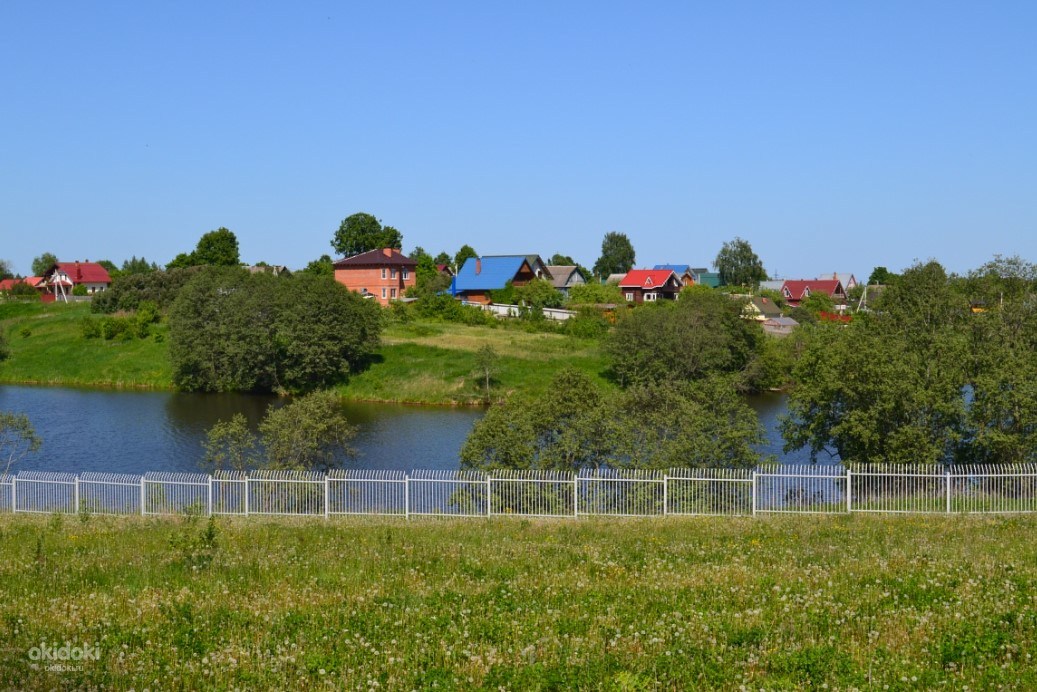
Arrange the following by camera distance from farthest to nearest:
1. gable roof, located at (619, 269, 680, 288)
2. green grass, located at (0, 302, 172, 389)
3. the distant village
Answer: gable roof, located at (619, 269, 680, 288)
the distant village
green grass, located at (0, 302, 172, 389)

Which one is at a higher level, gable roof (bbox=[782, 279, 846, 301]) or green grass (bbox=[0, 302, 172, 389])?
gable roof (bbox=[782, 279, 846, 301])

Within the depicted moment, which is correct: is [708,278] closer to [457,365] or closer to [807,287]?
[807,287]

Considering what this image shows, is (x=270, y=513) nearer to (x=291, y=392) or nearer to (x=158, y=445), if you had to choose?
(x=158, y=445)

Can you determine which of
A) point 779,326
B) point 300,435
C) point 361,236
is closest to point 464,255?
point 361,236

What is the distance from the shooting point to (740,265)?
152 metres

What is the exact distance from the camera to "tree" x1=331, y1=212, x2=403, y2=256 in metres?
146

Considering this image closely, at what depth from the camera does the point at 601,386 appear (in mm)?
70500

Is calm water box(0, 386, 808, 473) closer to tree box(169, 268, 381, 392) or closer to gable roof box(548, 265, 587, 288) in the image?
tree box(169, 268, 381, 392)

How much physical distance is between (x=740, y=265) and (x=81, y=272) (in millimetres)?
95098

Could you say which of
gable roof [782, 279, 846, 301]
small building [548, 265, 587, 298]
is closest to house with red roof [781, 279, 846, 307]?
gable roof [782, 279, 846, 301]

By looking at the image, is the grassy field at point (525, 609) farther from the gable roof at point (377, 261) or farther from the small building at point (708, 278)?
the small building at point (708, 278)

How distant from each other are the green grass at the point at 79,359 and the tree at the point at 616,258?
92.6 m

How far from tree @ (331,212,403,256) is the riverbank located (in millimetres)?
57089

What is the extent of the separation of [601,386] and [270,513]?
4537cm
